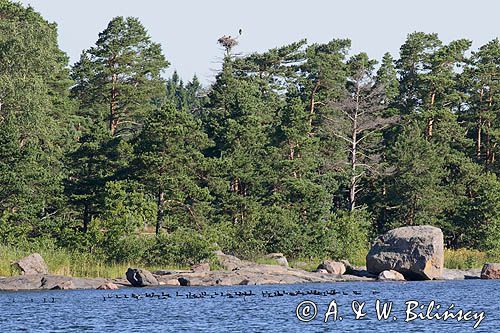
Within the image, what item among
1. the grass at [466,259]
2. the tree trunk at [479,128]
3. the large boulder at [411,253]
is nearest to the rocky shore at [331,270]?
the large boulder at [411,253]

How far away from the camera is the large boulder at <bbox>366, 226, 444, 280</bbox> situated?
195ft

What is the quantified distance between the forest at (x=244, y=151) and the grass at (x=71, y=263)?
1162 mm

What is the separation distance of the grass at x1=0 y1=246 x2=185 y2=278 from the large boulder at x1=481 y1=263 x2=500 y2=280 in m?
21.0

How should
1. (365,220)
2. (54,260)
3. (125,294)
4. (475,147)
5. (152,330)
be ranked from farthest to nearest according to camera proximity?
(475,147)
(365,220)
(54,260)
(125,294)
(152,330)

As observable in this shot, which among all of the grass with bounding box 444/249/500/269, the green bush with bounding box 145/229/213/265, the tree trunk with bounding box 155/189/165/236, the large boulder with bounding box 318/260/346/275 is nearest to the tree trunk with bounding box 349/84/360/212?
the grass with bounding box 444/249/500/269

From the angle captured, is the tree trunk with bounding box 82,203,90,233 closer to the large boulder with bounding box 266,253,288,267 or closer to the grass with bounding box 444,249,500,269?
the large boulder with bounding box 266,253,288,267

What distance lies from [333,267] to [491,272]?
9961 millimetres

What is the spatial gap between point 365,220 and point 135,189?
20.5 meters

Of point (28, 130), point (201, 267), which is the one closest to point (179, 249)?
point (201, 267)

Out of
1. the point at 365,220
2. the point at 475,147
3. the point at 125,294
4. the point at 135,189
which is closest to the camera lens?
the point at 125,294

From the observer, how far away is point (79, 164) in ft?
205

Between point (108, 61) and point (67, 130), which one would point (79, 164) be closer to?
point (67, 130)

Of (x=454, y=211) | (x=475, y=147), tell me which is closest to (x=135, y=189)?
(x=454, y=211)

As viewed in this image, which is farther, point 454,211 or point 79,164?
point 454,211
